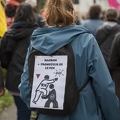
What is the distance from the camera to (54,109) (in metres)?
2.71

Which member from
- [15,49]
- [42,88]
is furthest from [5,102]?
[42,88]

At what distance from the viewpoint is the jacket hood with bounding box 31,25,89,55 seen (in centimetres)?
273

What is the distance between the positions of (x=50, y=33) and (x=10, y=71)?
1.78 metres

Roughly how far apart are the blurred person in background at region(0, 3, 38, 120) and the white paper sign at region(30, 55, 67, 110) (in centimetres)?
158

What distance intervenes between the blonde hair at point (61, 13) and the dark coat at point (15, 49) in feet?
5.11

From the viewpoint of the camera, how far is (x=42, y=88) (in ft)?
9.07

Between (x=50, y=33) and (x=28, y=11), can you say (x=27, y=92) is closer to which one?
(x=50, y=33)

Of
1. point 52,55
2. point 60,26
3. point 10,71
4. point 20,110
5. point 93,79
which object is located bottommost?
point 20,110

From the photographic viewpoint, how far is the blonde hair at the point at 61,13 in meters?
2.79

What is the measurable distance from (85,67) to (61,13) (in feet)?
1.51

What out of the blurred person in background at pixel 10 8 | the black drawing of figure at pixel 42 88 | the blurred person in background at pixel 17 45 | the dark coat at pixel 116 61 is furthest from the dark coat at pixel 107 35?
the black drawing of figure at pixel 42 88

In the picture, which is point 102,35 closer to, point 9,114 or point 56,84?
point 9,114

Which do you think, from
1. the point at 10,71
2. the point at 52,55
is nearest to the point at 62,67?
the point at 52,55

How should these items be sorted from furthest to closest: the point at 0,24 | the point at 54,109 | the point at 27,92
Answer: the point at 0,24, the point at 27,92, the point at 54,109
